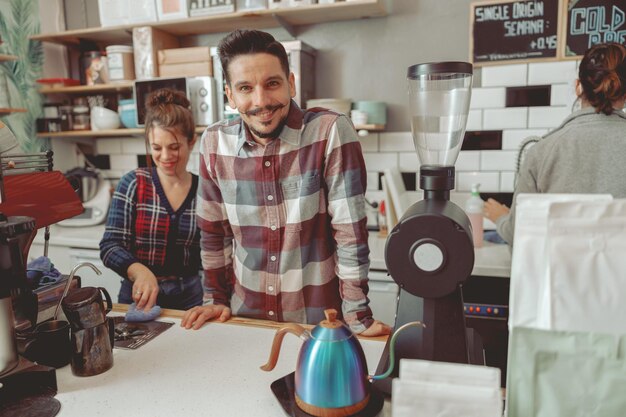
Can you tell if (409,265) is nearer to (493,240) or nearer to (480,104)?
(493,240)

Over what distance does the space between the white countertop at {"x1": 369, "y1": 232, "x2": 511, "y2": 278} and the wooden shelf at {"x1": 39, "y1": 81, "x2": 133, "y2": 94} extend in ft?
5.39

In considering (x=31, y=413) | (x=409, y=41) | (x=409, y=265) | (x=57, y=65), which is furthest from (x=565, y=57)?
(x=57, y=65)

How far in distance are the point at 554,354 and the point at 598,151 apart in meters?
1.25

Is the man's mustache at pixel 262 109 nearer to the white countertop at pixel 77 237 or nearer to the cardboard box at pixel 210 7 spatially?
the cardboard box at pixel 210 7

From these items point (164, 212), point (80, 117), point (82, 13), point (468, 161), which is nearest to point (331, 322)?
point (164, 212)

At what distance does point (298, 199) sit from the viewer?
1328 mm

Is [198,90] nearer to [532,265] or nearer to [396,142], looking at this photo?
[396,142]

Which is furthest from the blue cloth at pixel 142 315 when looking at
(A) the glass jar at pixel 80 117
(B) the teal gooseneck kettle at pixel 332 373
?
(A) the glass jar at pixel 80 117

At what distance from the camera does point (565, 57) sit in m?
2.28

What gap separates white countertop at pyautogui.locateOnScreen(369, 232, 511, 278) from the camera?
6.22 ft

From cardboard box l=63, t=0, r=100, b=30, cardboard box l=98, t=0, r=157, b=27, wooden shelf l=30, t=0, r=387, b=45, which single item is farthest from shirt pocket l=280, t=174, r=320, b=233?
cardboard box l=63, t=0, r=100, b=30

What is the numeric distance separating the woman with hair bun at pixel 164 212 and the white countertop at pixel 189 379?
547mm

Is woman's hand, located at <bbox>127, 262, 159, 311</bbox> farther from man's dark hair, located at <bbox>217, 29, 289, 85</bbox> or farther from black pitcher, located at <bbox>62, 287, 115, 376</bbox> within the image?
man's dark hair, located at <bbox>217, 29, 289, 85</bbox>

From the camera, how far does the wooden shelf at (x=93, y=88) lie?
2737mm
